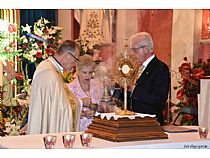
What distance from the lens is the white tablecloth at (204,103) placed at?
2.78m

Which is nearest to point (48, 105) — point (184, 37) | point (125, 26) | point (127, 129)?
point (127, 129)

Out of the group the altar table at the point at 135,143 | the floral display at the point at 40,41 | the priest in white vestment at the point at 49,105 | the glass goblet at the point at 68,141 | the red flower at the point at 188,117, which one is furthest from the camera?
the red flower at the point at 188,117

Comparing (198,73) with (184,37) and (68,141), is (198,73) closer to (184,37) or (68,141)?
(184,37)

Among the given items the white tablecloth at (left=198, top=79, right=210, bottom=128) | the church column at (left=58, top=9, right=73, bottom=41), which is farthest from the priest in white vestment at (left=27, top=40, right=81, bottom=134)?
the church column at (left=58, top=9, right=73, bottom=41)

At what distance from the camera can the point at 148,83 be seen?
256cm

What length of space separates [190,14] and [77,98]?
2504 mm

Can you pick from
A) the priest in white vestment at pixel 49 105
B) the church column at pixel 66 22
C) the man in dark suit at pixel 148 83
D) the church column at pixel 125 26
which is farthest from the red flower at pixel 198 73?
the church column at pixel 66 22

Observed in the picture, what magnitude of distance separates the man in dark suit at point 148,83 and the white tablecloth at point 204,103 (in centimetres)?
32

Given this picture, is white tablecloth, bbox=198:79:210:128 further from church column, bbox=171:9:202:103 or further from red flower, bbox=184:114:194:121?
church column, bbox=171:9:202:103

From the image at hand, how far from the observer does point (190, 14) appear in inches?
187

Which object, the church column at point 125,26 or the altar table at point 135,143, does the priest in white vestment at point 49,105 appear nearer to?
the altar table at point 135,143

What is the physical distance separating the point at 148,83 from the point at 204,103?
454mm
